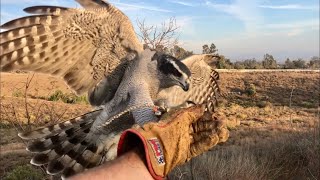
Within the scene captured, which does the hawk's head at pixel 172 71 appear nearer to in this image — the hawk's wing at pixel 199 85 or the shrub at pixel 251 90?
the hawk's wing at pixel 199 85

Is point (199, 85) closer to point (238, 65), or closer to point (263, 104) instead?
point (263, 104)

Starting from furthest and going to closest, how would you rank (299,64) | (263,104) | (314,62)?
1. (299,64)
2. (314,62)
3. (263,104)

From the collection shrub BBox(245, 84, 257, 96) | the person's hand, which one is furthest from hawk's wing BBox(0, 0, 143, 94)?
shrub BBox(245, 84, 257, 96)

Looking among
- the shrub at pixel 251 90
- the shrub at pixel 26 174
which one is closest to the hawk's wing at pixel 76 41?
the shrub at pixel 26 174

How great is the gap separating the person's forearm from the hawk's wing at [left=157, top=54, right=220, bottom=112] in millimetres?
4022

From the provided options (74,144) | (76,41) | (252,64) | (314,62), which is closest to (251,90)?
(252,64)

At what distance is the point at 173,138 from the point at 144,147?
17.2 inches

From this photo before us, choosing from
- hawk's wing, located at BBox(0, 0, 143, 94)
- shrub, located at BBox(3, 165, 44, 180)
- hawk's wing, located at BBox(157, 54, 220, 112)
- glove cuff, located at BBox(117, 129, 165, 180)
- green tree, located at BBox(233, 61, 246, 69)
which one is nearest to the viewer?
glove cuff, located at BBox(117, 129, 165, 180)

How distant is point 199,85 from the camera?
7.62 metres

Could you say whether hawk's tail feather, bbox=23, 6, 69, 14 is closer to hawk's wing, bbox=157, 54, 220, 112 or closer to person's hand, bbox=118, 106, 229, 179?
hawk's wing, bbox=157, 54, 220, 112

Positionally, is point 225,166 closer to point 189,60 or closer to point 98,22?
point 189,60

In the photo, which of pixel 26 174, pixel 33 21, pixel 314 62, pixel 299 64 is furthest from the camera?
pixel 299 64

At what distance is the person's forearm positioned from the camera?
2.37 metres

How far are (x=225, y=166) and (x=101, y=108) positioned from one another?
19.8 ft
